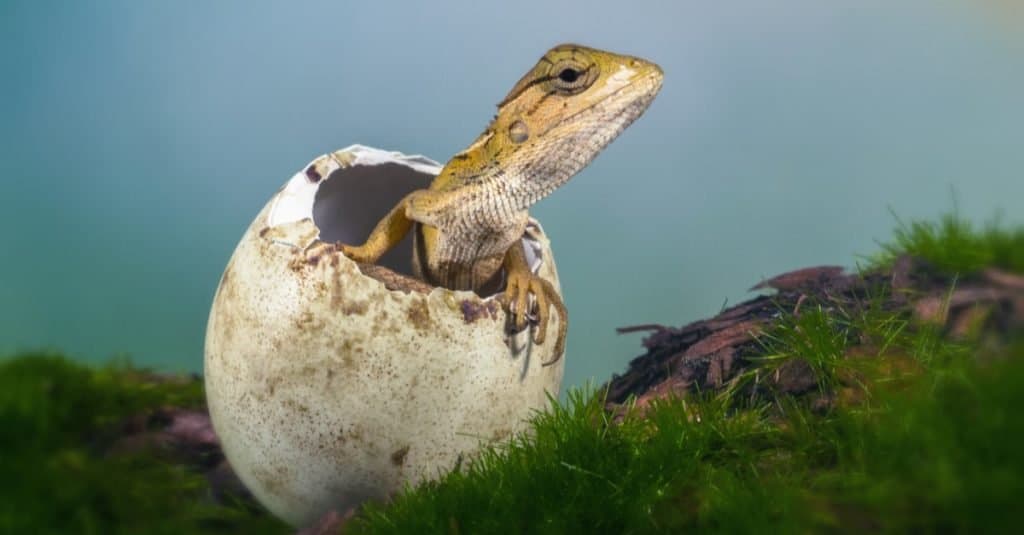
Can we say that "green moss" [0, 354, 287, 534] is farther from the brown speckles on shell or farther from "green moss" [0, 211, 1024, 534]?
the brown speckles on shell

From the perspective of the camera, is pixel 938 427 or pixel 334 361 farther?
pixel 334 361

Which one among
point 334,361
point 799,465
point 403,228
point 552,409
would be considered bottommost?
point 799,465

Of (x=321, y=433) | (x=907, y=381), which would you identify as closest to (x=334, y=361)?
(x=321, y=433)

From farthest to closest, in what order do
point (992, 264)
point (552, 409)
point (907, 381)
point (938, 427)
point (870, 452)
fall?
point (552, 409)
point (907, 381)
point (870, 452)
point (992, 264)
point (938, 427)

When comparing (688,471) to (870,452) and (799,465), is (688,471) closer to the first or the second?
(799,465)

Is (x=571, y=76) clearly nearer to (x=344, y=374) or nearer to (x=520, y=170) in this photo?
(x=520, y=170)

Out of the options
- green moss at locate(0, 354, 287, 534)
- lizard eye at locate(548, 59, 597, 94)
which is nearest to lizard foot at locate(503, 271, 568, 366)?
lizard eye at locate(548, 59, 597, 94)
